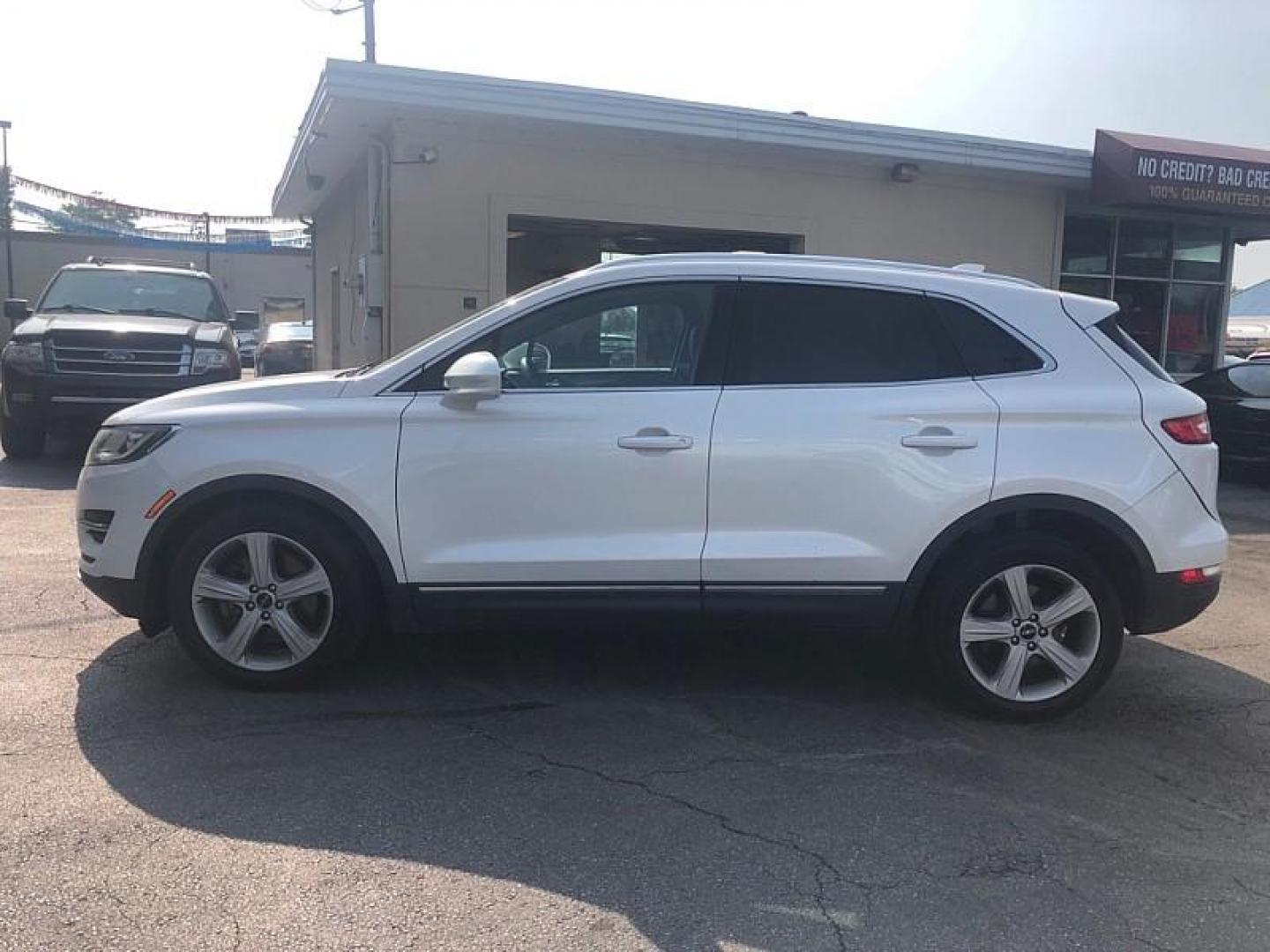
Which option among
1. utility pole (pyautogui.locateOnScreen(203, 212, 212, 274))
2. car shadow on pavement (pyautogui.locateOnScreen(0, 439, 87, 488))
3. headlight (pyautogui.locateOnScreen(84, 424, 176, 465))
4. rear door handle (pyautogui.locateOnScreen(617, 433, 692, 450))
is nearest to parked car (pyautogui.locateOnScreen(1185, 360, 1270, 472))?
rear door handle (pyautogui.locateOnScreen(617, 433, 692, 450))

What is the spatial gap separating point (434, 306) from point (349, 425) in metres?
7.39

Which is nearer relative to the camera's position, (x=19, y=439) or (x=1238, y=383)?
(x=19, y=439)

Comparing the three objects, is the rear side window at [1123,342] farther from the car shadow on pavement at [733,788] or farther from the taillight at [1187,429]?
the car shadow on pavement at [733,788]

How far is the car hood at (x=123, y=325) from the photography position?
10.5 meters

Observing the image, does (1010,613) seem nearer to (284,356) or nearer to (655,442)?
(655,442)

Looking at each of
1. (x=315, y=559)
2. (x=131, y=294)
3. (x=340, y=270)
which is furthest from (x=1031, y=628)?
(x=340, y=270)

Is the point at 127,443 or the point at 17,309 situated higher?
the point at 17,309

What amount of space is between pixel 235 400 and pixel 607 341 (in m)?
1.58

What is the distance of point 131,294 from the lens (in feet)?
38.9

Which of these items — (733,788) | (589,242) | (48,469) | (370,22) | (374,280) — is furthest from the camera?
(370,22)

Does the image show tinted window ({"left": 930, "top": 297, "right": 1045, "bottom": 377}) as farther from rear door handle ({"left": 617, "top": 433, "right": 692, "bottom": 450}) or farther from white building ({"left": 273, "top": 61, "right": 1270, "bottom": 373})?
white building ({"left": 273, "top": 61, "right": 1270, "bottom": 373})

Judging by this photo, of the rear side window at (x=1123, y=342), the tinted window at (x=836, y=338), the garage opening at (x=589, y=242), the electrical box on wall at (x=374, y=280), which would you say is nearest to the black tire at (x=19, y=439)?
the electrical box on wall at (x=374, y=280)

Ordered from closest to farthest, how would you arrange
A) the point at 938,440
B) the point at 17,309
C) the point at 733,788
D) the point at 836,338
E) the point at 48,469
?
the point at 733,788 → the point at 938,440 → the point at 836,338 → the point at 48,469 → the point at 17,309

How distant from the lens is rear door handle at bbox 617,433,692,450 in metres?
4.38
